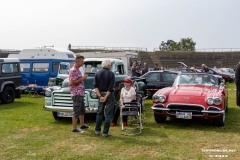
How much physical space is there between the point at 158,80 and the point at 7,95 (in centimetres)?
658

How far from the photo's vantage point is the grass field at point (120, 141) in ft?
18.8

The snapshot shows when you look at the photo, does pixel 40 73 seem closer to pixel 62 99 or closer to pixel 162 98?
pixel 62 99

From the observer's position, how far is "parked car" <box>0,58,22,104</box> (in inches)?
519

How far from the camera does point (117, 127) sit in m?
8.16

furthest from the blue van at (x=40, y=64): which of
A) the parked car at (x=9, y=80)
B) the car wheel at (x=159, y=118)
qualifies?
the car wheel at (x=159, y=118)

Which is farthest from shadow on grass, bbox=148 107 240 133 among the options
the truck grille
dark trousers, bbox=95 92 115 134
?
the truck grille

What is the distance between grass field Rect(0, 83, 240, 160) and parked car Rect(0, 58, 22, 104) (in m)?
4.21

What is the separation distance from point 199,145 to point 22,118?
5.66 meters

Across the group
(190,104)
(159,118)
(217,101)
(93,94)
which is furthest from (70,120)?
(217,101)

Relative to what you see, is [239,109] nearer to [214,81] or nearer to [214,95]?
[214,81]

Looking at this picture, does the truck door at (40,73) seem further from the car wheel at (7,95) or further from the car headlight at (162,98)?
the car headlight at (162,98)

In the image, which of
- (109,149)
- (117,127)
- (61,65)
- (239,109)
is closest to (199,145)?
(109,149)

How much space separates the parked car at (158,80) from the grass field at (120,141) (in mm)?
4673

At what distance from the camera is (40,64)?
1716cm
